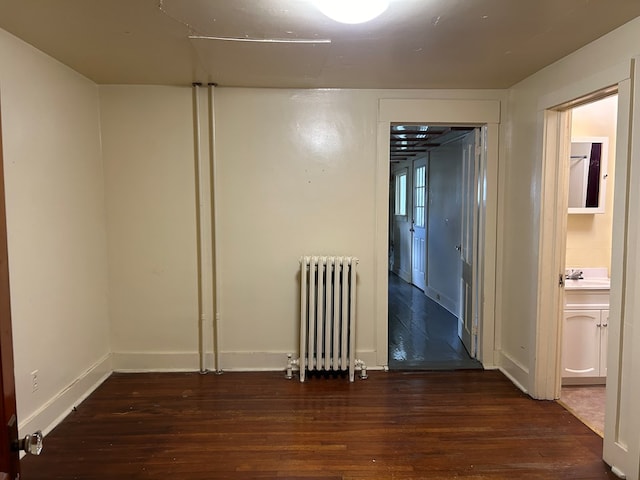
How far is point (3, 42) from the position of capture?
2.19 meters

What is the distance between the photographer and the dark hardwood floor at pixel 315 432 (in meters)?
2.18

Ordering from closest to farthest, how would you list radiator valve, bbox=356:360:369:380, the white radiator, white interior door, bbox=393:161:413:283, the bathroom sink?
the bathroom sink, the white radiator, radiator valve, bbox=356:360:369:380, white interior door, bbox=393:161:413:283

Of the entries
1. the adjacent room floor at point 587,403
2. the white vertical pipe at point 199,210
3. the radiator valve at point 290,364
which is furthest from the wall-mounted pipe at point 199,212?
the adjacent room floor at point 587,403

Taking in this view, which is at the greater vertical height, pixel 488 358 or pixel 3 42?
pixel 3 42

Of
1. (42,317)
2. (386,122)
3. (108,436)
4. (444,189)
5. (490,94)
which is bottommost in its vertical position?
(108,436)

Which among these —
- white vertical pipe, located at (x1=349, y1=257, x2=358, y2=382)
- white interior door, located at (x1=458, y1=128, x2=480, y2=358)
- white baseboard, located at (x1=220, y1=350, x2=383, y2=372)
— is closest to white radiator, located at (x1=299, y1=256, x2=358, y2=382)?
white vertical pipe, located at (x1=349, y1=257, x2=358, y2=382)

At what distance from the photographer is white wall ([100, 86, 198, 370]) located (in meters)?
3.28

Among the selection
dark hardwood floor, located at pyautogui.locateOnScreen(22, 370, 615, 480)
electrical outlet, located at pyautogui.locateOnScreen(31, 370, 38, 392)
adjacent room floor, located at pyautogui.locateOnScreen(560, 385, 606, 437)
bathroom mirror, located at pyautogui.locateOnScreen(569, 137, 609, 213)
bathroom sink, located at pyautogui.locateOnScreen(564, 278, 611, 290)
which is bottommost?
adjacent room floor, located at pyautogui.locateOnScreen(560, 385, 606, 437)

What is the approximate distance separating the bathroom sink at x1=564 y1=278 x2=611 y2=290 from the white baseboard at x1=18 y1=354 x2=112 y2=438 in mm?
3488

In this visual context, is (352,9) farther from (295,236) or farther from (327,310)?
(327,310)

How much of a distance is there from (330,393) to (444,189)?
3.50m

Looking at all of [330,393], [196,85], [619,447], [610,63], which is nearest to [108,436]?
[330,393]

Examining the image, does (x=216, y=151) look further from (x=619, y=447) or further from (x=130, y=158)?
(x=619, y=447)

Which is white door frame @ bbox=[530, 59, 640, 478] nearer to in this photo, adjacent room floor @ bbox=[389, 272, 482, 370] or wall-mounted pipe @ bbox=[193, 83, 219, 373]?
adjacent room floor @ bbox=[389, 272, 482, 370]
